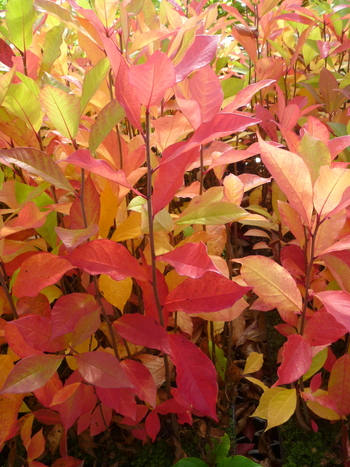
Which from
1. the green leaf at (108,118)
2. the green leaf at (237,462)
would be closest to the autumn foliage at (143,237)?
the green leaf at (108,118)

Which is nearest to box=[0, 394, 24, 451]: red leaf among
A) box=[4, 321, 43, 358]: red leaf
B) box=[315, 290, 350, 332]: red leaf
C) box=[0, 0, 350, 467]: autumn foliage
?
box=[0, 0, 350, 467]: autumn foliage

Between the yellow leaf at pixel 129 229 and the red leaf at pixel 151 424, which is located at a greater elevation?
the yellow leaf at pixel 129 229

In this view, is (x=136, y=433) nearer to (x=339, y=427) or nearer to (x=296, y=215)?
(x=339, y=427)

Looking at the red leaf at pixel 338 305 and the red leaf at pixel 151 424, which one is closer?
the red leaf at pixel 338 305

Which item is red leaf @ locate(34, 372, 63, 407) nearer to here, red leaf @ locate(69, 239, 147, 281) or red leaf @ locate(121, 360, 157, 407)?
red leaf @ locate(121, 360, 157, 407)

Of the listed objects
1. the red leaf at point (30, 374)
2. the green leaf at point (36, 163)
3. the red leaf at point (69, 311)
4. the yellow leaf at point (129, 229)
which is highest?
the green leaf at point (36, 163)

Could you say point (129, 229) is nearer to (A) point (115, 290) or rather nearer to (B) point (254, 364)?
(A) point (115, 290)

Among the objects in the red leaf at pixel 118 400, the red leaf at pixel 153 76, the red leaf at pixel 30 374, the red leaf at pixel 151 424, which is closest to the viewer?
the red leaf at pixel 153 76

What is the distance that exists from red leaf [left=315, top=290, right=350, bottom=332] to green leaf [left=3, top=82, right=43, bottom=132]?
1.68 ft

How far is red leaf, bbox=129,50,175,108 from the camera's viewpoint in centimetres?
46

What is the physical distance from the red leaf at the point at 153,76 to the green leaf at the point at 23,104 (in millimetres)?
230

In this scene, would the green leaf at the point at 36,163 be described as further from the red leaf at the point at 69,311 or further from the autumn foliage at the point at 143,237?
the red leaf at the point at 69,311

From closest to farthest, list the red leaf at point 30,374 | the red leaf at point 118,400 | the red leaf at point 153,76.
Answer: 1. the red leaf at point 153,76
2. the red leaf at point 30,374
3. the red leaf at point 118,400

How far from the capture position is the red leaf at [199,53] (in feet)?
1.78
